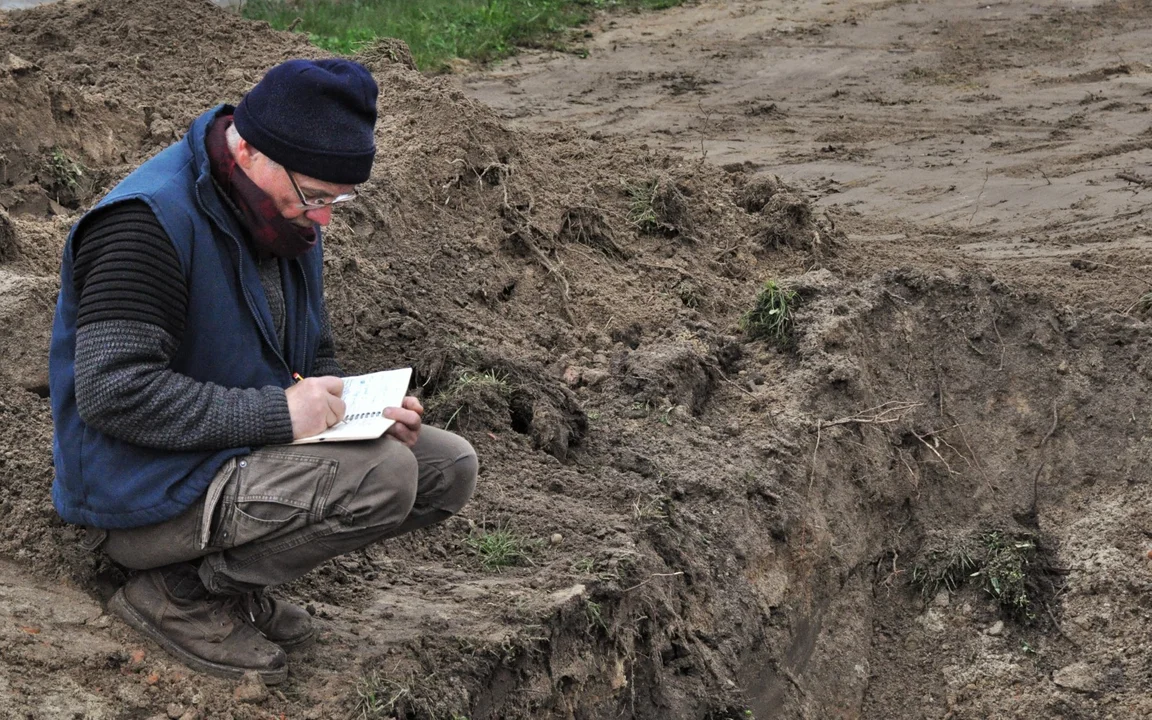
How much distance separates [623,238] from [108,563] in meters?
3.89

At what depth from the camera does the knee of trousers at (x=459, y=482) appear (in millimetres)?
3449

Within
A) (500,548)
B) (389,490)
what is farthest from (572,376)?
(389,490)

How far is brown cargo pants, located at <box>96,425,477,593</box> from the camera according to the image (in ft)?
10.1

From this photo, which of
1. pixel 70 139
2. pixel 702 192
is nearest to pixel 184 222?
pixel 70 139

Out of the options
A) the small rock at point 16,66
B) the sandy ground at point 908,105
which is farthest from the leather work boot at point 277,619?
the sandy ground at point 908,105

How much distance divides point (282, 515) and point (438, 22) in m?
9.57

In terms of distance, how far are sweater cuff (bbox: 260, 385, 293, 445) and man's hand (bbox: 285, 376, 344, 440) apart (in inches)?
0.5

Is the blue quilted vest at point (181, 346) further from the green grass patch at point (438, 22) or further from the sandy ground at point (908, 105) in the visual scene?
the green grass patch at point (438, 22)

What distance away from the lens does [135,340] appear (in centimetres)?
284

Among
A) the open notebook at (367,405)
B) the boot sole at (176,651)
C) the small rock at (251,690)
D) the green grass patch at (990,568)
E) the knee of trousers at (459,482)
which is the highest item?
the open notebook at (367,405)

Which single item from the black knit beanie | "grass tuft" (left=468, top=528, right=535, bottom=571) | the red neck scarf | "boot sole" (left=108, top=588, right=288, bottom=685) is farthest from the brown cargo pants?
"grass tuft" (left=468, top=528, right=535, bottom=571)

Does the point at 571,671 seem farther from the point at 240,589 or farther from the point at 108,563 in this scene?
the point at 108,563

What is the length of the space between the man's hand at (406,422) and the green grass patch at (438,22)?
786cm

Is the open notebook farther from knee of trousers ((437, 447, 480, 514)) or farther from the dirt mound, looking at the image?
the dirt mound
